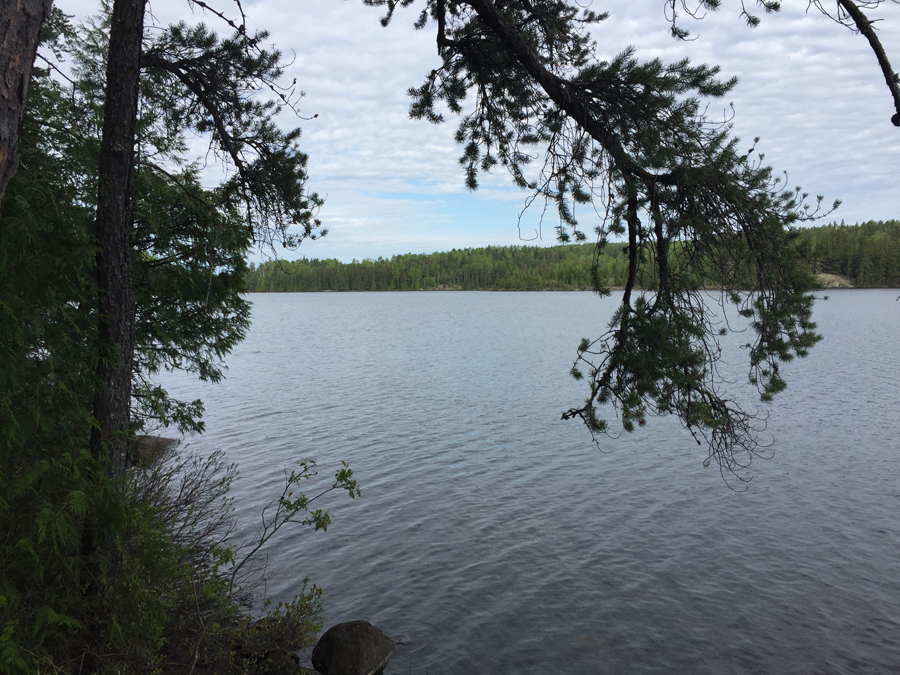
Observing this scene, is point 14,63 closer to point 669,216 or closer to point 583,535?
point 669,216

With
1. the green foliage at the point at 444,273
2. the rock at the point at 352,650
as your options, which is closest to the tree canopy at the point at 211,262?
the rock at the point at 352,650

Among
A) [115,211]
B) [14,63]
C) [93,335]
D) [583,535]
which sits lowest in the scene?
[583,535]

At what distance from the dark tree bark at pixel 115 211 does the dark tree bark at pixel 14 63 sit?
2.48 m

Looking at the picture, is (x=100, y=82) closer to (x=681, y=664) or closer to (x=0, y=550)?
(x=0, y=550)

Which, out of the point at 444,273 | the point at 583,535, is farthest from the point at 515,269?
the point at 583,535

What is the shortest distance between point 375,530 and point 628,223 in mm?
8358

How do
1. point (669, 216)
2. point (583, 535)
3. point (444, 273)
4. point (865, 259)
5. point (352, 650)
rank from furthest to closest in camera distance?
1. point (444, 273)
2. point (865, 259)
3. point (583, 535)
4. point (352, 650)
5. point (669, 216)

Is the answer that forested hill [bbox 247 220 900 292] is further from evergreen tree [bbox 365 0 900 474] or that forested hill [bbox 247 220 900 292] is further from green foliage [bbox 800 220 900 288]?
evergreen tree [bbox 365 0 900 474]

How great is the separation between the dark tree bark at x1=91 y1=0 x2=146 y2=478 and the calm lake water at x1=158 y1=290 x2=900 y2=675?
4795 mm

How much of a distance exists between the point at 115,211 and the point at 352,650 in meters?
5.52

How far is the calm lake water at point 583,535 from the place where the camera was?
7781 mm

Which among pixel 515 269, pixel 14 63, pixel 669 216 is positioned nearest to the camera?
pixel 14 63

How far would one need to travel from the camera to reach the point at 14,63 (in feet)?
8.00

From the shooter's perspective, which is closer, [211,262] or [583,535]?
[211,262]
